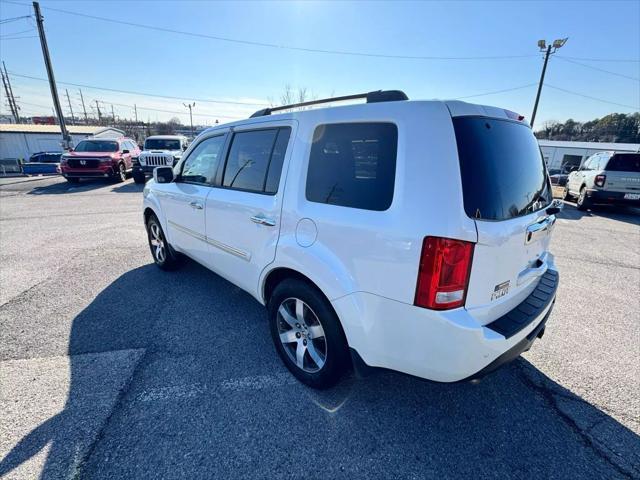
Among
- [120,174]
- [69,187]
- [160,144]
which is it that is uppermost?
[160,144]

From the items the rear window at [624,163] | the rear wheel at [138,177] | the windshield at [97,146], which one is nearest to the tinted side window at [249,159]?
the rear window at [624,163]

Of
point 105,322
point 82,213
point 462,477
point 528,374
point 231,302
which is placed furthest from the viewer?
point 82,213

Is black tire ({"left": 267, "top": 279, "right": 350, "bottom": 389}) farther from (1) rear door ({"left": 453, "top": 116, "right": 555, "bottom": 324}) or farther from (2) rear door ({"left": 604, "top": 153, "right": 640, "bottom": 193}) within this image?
(2) rear door ({"left": 604, "top": 153, "right": 640, "bottom": 193})

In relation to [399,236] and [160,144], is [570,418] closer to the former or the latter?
[399,236]

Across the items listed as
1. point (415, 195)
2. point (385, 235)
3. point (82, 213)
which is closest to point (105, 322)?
point (385, 235)

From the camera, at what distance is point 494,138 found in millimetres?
1781

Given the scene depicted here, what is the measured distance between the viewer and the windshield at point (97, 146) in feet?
46.5

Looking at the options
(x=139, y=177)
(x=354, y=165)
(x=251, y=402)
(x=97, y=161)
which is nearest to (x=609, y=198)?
(x=354, y=165)

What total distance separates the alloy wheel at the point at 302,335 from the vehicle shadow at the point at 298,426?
0.20m

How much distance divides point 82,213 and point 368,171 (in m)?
9.39

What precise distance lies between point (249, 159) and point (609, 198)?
11.5 meters

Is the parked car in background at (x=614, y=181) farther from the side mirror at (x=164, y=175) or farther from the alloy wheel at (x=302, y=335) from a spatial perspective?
the side mirror at (x=164, y=175)

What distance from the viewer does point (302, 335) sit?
2.38m

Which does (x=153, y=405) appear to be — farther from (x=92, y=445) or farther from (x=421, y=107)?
(x=421, y=107)
